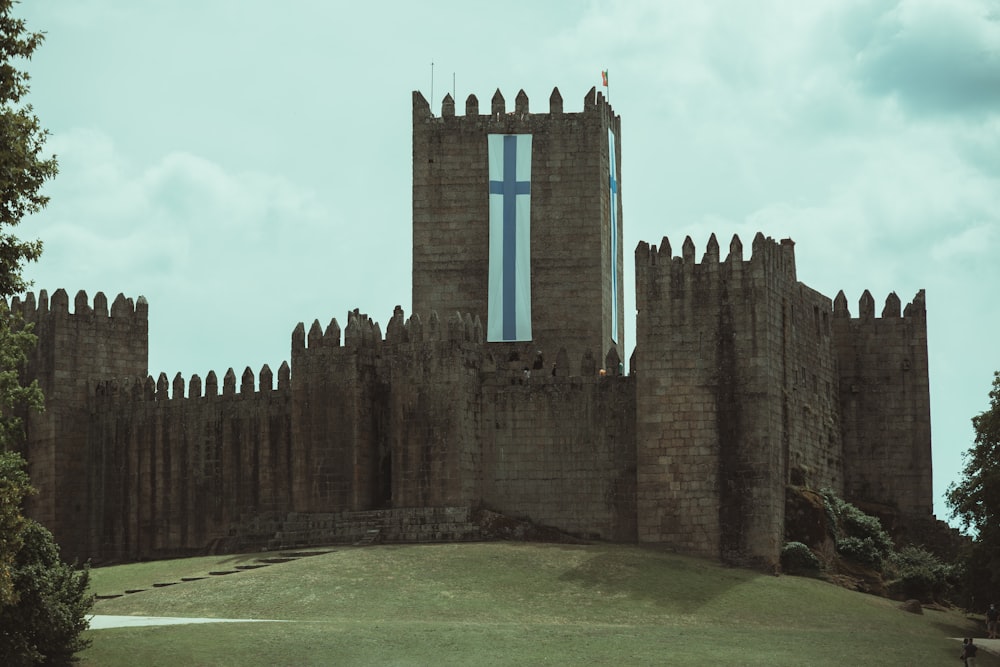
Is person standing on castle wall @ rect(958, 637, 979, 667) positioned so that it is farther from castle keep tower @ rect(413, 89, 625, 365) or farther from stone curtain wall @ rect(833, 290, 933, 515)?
castle keep tower @ rect(413, 89, 625, 365)

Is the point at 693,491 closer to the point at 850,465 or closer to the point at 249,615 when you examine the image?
the point at 850,465

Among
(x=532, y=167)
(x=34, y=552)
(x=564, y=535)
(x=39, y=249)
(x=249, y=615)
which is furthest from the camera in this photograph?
(x=532, y=167)

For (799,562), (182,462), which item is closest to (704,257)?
(799,562)

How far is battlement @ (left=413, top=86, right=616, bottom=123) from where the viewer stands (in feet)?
217

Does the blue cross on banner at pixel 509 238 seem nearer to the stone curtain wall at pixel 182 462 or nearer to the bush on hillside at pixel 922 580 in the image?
the stone curtain wall at pixel 182 462

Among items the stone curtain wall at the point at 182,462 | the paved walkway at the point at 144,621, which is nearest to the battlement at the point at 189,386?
the stone curtain wall at the point at 182,462

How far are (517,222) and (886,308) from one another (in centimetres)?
1264

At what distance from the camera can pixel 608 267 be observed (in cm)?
6612

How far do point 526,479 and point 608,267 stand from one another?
43.5 feet

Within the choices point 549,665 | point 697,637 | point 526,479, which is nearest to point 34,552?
point 549,665

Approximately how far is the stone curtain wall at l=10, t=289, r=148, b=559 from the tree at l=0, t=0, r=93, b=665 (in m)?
23.1

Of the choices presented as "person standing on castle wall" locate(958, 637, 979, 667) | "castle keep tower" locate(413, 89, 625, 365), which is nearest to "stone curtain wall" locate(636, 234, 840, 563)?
"person standing on castle wall" locate(958, 637, 979, 667)

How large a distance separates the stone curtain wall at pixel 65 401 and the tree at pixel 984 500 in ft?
94.0

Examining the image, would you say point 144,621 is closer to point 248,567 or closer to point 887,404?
point 248,567
